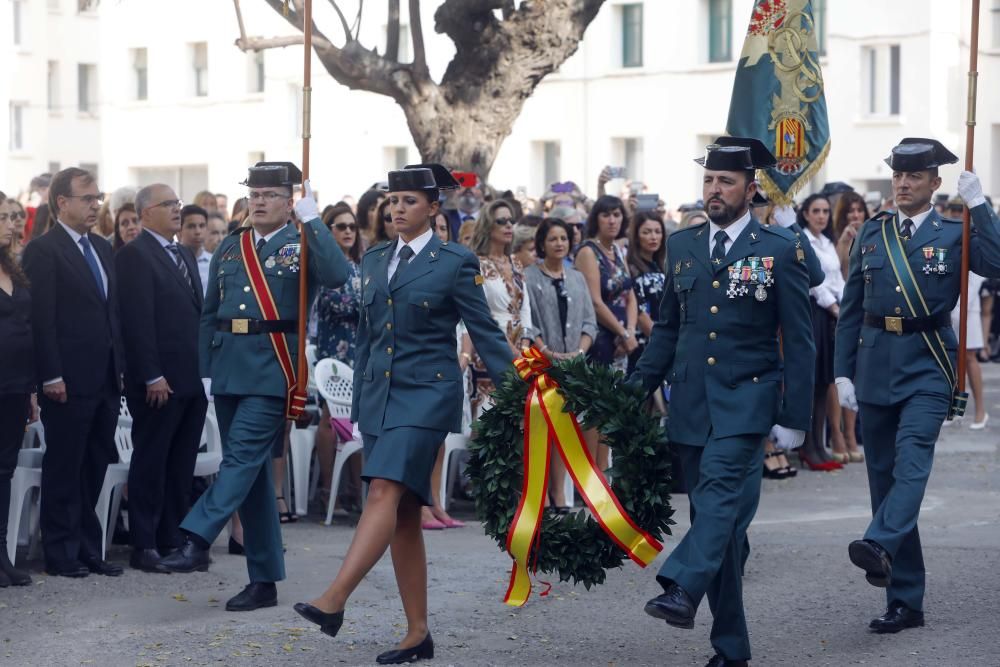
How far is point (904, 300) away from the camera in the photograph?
776 cm

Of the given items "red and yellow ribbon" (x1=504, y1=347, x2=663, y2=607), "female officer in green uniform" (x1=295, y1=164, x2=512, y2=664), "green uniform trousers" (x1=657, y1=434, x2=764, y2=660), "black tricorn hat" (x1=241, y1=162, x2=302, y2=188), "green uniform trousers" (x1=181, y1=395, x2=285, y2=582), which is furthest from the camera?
"black tricorn hat" (x1=241, y1=162, x2=302, y2=188)

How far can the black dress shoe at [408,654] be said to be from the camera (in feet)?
22.5

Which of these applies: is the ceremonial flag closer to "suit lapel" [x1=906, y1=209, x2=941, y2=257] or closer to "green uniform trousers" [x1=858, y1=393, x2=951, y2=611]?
"suit lapel" [x1=906, y1=209, x2=941, y2=257]

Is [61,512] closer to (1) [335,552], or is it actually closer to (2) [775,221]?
(1) [335,552]

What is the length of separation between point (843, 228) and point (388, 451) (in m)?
7.78

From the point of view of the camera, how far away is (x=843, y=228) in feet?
45.4

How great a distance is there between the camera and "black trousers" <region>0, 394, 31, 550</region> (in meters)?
8.50

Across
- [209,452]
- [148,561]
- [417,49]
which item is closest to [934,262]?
[148,561]

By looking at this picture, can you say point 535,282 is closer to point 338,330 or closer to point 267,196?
point 338,330

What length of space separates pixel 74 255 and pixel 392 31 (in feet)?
30.0

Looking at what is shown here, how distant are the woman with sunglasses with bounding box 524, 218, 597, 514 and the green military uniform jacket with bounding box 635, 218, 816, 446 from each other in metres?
4.38

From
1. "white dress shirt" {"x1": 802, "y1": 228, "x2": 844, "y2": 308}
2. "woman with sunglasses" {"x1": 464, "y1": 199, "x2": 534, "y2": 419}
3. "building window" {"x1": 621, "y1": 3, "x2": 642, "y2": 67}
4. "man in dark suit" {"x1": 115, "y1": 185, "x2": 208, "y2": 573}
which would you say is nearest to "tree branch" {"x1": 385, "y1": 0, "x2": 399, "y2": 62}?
"white dress shirt" {"x1": 802, "y1": 228, "x2": 844, "y2": 308}

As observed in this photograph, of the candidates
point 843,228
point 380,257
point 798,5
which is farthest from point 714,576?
point 843,228

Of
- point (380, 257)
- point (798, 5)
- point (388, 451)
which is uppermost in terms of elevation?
point (798, 5)
